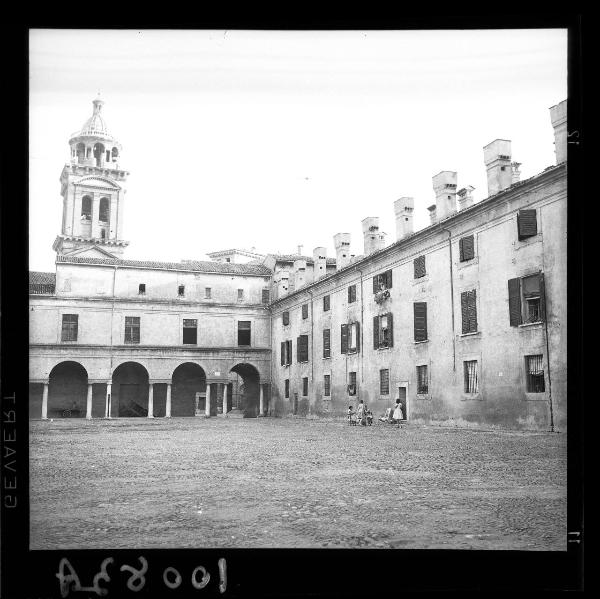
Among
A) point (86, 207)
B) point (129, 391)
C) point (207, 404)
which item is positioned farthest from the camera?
point (207, 404)

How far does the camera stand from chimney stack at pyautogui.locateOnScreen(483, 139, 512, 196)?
6648 millimetres

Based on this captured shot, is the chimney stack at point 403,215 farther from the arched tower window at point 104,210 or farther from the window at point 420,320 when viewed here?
the arched tower window at point 104,210

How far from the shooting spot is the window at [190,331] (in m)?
7.83

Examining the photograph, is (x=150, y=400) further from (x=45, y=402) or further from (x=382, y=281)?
(x=382, y=281)

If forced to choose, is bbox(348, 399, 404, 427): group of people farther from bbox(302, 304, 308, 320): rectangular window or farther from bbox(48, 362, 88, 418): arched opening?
bbox(48, 362, 88, 418): arched opening

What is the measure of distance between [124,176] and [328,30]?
259cm

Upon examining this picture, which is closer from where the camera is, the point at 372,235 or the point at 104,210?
the point at 104,210

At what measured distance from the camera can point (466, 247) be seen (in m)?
9.22

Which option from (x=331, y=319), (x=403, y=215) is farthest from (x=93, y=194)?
(x=331, y=319)

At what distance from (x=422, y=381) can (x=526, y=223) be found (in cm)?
255

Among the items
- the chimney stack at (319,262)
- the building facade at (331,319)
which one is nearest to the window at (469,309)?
the building facade at (331,319)

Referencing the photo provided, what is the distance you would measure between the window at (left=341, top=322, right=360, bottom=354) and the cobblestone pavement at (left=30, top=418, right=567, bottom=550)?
1715 mm

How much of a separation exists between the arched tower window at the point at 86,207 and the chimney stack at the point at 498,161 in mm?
4482

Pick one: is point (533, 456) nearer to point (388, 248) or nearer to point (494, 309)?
point (494, 309)
